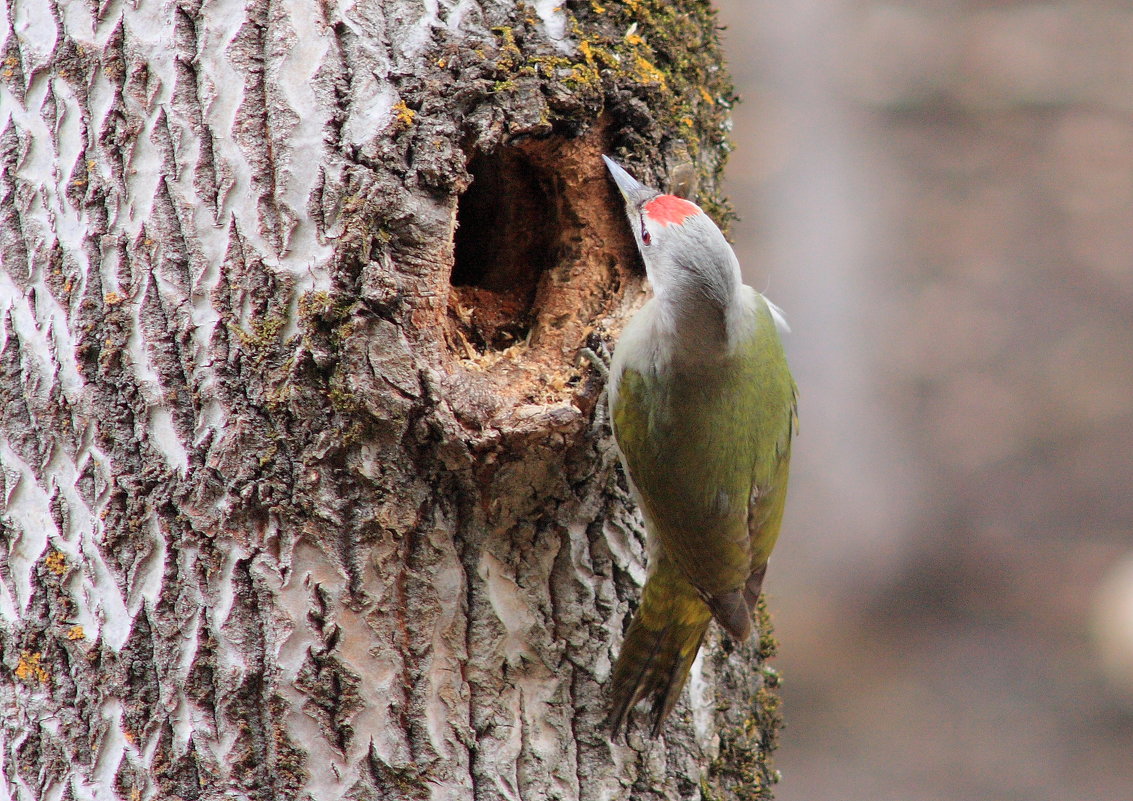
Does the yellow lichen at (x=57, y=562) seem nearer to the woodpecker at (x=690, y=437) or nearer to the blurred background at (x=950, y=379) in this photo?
the woodpecker at (x=690, y=437)

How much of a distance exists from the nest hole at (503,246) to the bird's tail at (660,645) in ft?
2.25

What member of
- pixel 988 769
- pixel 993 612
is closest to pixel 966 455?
pixel 993 612

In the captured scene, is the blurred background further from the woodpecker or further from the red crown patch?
the red crown patch

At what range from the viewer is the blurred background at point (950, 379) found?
5688 millimetres

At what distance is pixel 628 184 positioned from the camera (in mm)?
2316

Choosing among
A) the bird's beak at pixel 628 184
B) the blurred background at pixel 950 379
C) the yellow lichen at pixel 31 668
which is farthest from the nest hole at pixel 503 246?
the blurred background at pixel 950 379

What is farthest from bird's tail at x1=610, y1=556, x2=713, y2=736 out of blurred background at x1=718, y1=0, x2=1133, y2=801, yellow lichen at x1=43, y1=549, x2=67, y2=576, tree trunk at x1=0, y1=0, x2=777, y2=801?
blurred background at x1=718, y1=0, x2=1133, y2=801

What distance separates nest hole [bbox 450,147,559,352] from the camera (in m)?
2.44

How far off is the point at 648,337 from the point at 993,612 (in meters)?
4.57

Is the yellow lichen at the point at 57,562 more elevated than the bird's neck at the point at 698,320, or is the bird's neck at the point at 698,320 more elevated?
the bird's neck at the point at 698,320

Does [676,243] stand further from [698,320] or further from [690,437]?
[690,437]

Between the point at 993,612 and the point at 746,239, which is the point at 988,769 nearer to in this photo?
the point at 993,612

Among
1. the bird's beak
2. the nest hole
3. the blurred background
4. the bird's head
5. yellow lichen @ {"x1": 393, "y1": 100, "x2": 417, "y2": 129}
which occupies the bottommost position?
the blurred background

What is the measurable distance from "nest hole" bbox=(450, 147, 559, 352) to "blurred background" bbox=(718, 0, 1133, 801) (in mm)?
3505
